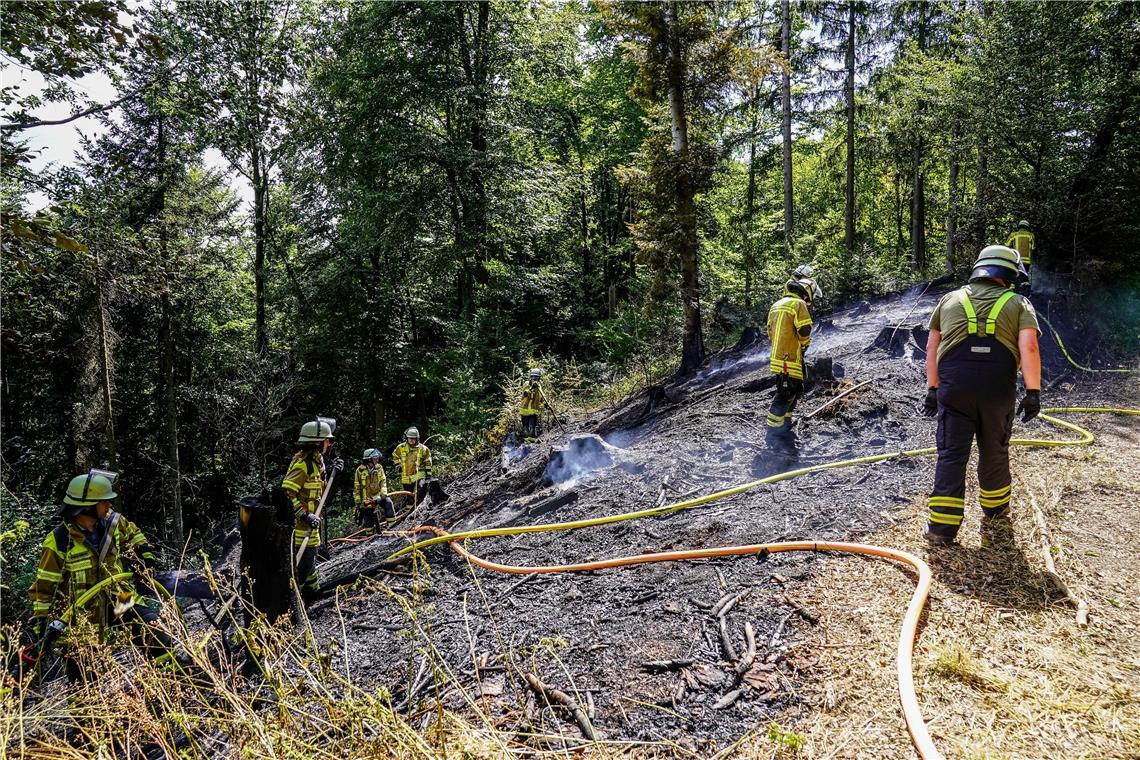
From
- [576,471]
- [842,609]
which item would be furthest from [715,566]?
[576,471]

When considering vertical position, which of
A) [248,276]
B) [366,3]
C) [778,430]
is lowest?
[778,430]

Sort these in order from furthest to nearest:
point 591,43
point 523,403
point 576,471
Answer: point 591,43
point 523,403
point 576,471

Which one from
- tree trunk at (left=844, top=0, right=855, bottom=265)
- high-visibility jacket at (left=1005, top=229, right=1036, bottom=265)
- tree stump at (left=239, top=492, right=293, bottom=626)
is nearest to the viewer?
tree stump at (left=239, top=492, right=293, bottom=626)

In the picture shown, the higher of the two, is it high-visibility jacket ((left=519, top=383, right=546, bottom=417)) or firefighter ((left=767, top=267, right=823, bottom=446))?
firefighter ((left=767, top=267, right=823, bottom=446))

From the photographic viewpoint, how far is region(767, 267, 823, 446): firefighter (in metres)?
6.39

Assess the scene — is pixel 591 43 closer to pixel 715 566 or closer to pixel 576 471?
pixel 576 471

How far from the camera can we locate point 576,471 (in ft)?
23.9

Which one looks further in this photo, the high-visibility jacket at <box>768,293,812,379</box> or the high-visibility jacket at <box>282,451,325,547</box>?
the high-visibility jacket at <box>768,293,812,379</box>

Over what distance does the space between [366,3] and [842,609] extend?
19.3m

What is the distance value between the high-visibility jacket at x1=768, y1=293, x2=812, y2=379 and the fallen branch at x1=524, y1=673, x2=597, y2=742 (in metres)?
4.55

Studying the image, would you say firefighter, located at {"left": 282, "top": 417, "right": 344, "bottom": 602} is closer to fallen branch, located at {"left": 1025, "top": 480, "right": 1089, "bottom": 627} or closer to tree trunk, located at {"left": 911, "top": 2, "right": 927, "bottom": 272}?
fallen branch, located at {"left": 1025, "top": 480, "right": 1089, "bottom": 627}

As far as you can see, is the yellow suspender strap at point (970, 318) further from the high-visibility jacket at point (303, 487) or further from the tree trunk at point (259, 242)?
the tree trunk at point (259, 242)

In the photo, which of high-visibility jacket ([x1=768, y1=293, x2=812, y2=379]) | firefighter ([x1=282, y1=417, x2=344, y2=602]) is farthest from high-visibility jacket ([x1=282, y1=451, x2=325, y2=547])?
high-visibility jacket ([x1=768, y1=293, x2=812, y2=379])

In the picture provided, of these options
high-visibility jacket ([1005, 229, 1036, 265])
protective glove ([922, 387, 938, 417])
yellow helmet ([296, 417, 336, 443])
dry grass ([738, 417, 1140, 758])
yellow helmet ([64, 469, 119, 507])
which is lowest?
dry grass ([738, 417, 1140, 758])
